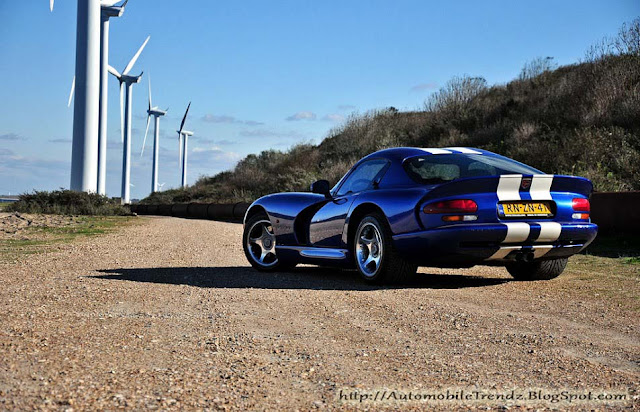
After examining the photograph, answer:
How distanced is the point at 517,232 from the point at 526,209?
29cm

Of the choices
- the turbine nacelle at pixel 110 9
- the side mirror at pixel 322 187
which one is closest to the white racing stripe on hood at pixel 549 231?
the side mirror at pixel 322 187

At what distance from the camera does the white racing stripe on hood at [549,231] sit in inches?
251

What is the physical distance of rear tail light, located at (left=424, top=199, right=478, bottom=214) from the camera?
20.5 ft

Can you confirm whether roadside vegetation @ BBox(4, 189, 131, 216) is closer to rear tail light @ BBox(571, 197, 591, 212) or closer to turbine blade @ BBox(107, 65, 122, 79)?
turbine blade @ BBox(107, 65, 122, 79)

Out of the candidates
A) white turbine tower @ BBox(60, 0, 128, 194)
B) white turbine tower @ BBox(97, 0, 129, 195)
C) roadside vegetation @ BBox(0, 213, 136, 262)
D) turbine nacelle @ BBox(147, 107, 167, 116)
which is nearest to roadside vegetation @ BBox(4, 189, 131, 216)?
white turbine tower @ BBox(60, 0, 128, 194)

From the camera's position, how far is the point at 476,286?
281 inches

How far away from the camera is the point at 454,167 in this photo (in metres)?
6.94

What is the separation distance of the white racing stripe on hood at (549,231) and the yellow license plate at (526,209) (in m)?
0.11

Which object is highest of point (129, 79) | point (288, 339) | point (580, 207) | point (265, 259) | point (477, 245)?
point (129, 79)

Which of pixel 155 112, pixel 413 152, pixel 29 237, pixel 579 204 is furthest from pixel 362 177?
pixel 155 112

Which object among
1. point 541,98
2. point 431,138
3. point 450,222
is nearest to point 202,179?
point 431,138

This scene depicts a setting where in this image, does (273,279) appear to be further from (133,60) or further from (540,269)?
(133,60)

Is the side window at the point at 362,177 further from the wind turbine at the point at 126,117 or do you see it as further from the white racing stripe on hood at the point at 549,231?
the wind turbine at the point at 126,117

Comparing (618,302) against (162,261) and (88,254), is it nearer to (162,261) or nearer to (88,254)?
(162,261)
